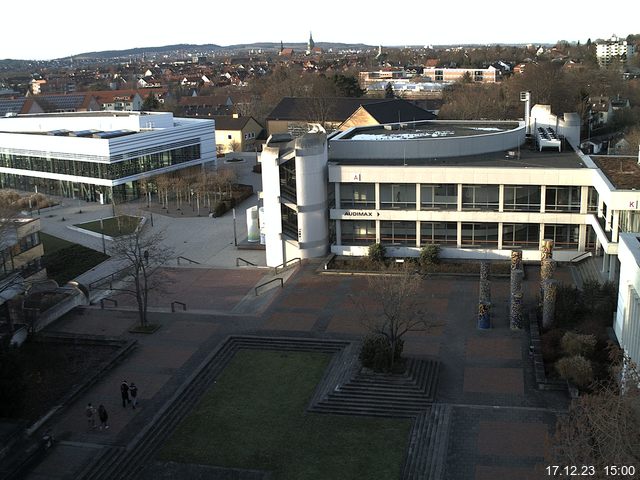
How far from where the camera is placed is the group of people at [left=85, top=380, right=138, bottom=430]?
78.1 ft

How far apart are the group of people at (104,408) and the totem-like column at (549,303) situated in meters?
16.6

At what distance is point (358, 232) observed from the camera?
41.9 m

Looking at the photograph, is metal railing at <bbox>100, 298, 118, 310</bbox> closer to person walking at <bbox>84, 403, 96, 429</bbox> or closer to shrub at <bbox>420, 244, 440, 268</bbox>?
person walking at <bbox>84, 403, 96, 429</bbox>

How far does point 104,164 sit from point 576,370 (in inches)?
1875

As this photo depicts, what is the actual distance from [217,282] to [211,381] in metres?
12.3

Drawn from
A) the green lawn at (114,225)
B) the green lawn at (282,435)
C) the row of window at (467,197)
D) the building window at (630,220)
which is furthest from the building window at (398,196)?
the green lawn at (114,225)

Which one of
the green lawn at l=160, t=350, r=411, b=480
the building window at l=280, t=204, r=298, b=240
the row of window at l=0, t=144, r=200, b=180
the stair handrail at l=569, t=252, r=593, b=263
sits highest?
the row of window at l=0, t=144, r=200, b=180

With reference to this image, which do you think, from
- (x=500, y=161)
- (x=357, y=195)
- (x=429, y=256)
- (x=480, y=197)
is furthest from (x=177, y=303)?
(x=500, y=161)

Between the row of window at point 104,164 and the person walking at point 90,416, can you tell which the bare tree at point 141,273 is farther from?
the row of window at point 104,164

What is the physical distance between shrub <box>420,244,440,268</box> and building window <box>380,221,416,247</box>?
1.69 m

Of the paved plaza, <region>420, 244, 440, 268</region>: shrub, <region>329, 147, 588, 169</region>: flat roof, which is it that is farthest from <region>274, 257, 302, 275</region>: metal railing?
<region>420, 244, 440, 268</region>: shrub

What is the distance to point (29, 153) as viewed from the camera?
68625 mm

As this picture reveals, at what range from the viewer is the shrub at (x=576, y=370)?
24125mm

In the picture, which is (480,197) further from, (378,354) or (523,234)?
(378,354)
